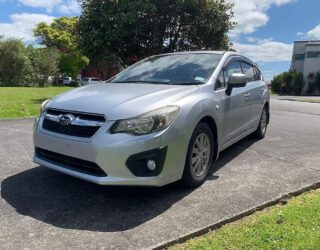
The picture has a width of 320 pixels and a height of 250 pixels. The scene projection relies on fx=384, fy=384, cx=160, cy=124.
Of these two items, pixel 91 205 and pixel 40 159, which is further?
pixel 40 159

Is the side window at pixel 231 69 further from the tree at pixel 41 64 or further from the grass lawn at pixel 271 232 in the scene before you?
the tree at pixel 41 64

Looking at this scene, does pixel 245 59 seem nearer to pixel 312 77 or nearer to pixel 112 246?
pixel 112 246

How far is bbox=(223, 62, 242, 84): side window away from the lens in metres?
5.18

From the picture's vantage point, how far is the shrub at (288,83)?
157 ft

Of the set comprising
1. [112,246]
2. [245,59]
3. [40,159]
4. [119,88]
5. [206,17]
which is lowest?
[112,246]

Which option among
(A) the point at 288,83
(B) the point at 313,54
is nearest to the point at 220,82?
(A) the point at 288,83

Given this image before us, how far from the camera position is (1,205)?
3.82 m

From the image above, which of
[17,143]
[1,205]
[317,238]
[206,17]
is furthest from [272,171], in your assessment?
[206,17]

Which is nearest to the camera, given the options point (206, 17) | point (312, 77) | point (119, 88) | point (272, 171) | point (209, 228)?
point (209, 228)

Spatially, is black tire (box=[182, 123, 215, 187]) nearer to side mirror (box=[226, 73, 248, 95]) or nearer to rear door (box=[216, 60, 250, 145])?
rear door (box=[216, 60, 250, 145])

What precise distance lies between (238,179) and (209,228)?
1.45m

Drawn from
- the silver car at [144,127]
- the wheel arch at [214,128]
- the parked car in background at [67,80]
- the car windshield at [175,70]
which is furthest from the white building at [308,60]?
the wheel arch at [214,128]

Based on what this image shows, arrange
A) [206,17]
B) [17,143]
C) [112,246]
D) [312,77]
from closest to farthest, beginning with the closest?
1. [112,246]
2. [17,143]
3. [206,17]
4. [312,77]

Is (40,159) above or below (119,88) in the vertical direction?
below
